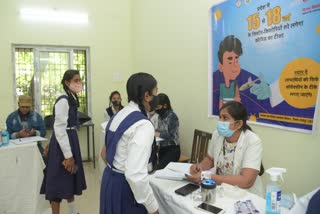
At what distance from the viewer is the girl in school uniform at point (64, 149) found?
243cm

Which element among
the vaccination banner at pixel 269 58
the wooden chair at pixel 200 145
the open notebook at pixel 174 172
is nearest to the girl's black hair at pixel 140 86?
the open notebook at pixel 174 172

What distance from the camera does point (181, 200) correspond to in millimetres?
1487

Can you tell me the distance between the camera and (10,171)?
9.23 ft

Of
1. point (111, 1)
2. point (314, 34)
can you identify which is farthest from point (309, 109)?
point (111, 1)

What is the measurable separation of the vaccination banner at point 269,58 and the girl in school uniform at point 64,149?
1442mm

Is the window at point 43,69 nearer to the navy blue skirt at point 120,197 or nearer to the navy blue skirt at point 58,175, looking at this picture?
the navy blue skirt at point 58,175

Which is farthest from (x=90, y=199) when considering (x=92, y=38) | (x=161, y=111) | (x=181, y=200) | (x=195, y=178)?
(x=92, y=38)

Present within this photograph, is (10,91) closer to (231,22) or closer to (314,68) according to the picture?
(231,22)

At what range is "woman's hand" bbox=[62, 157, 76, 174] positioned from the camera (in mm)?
2494

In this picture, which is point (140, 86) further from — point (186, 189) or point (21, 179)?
point (21, 179)

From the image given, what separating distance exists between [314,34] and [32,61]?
4.12 meters

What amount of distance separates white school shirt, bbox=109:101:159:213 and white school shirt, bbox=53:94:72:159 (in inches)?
42.7

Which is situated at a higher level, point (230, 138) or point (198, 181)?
point (230, 138)

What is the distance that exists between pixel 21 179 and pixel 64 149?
2.61 ft
